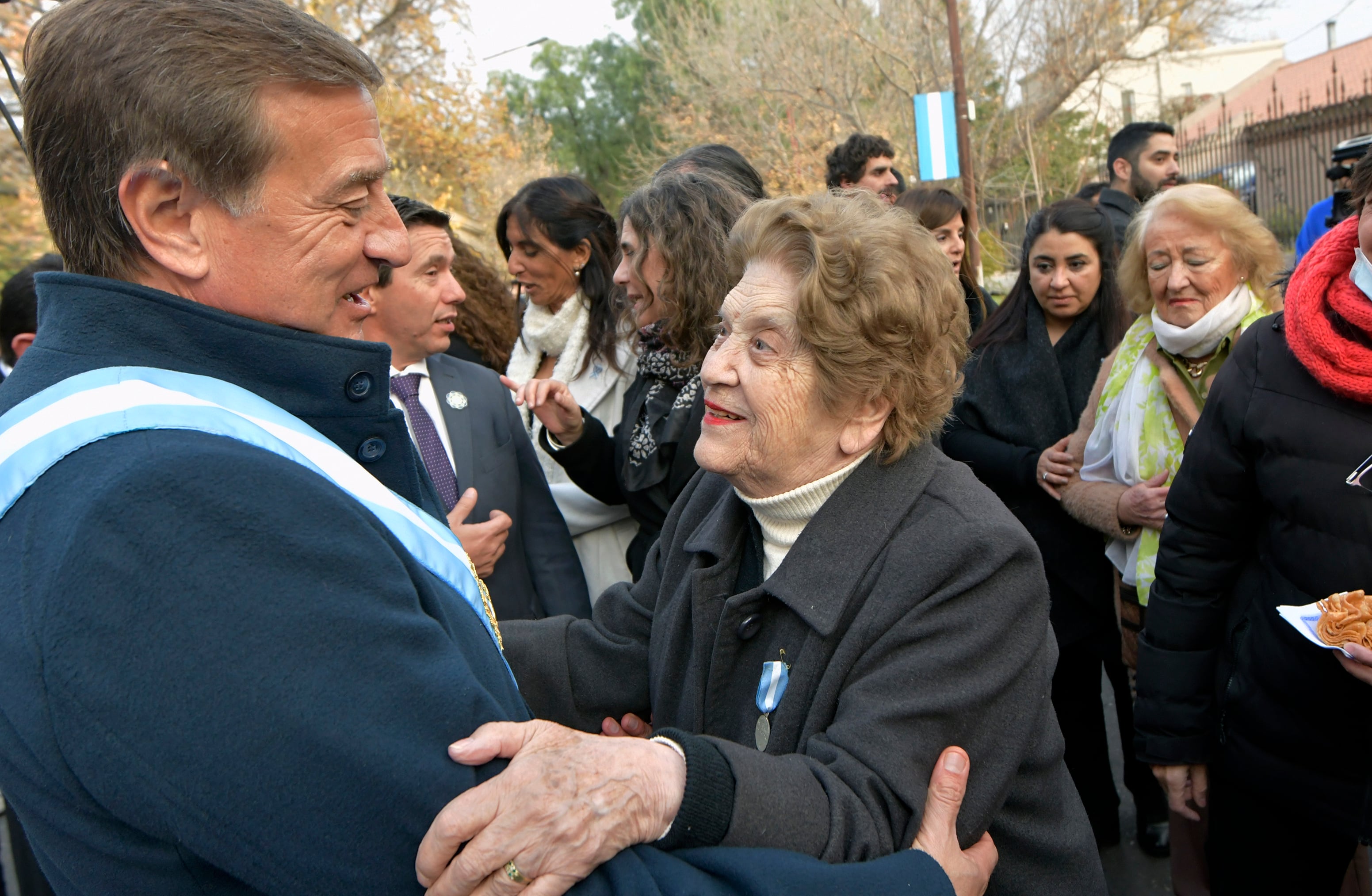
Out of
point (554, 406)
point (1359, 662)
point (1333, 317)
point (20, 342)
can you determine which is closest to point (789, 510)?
point (1359, 662)

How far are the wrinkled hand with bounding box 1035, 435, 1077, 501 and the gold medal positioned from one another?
2101 millimetres

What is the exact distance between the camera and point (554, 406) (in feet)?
10.8

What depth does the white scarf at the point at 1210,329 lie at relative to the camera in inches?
122

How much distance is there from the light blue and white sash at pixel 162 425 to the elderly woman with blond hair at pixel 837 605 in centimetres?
54

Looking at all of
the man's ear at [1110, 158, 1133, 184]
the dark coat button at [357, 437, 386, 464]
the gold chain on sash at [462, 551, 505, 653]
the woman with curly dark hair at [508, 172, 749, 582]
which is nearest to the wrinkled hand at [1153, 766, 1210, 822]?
the woman with curly dark hair at [508, 172, 749, 582]

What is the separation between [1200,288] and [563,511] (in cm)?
226

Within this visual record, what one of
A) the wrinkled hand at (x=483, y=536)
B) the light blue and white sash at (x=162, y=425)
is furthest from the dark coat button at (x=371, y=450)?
the wrinkled hand at (x=483, y=536)

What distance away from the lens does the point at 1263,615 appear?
2.29m

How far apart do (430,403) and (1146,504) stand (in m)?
2.29

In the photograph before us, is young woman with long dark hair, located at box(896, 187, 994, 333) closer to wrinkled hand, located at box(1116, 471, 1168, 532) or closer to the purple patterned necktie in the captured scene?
wrinkled hand, located at box(1116, 471, 1168, 532)

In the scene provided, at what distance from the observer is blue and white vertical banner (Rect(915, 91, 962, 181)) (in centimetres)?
946

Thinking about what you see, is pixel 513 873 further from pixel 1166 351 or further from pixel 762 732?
pixel 1166 351

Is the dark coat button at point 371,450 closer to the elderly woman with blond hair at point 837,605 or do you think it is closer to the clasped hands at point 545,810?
the clasped hands at point 545,810

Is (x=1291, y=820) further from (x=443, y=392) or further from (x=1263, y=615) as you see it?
(x=443, y=392)
